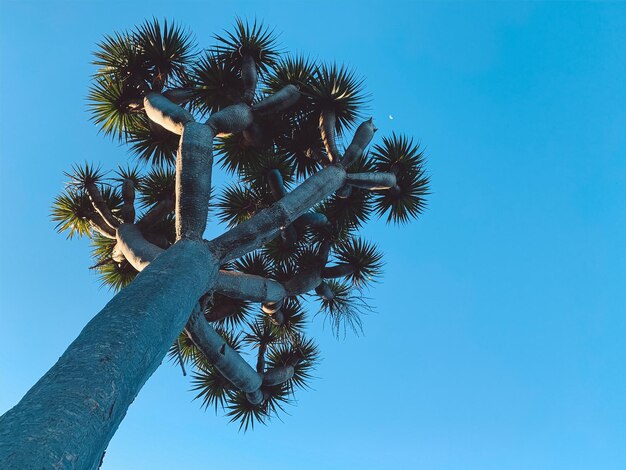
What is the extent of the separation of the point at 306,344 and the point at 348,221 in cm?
208

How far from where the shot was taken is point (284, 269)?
330 inches

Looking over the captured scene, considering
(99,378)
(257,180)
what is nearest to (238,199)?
(257,180)

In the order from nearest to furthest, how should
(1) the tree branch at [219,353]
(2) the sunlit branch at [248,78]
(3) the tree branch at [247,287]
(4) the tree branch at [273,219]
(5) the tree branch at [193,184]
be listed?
(5) the tree branch at [193,184] → (4) the tree branch at [273,219] → (1) the tree branch at [219,353] → (3) the tree branch at [247,287] → (2) the sunlit branch at [248,78]

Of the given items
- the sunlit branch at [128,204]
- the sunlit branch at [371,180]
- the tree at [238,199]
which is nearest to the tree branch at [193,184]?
the tree at [238,199]

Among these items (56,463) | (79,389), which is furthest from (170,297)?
(56,463)

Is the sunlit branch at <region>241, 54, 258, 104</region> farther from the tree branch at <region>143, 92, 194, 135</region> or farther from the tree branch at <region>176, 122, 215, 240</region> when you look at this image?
the tree branch at <region>176, 122, 215, 240</region>

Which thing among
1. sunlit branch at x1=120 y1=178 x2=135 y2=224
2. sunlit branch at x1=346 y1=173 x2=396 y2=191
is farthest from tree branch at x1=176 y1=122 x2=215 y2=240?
sunlit branch at x1=120 y1=178 x2=135 y2=224

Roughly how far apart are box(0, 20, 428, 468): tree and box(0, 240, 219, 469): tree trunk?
0.04m

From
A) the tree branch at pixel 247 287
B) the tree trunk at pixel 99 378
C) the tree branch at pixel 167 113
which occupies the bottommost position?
the tree trunk at pixel 99 378

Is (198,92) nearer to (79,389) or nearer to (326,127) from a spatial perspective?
(326,127)

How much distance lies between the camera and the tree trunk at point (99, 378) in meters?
2.11

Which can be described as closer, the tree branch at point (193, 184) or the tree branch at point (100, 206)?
the tree branch at point (193, 184)

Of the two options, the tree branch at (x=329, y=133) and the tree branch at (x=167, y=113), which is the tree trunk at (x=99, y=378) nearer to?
the tree branch at (x=167, y=113)

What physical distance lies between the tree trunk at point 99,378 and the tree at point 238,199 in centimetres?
4
